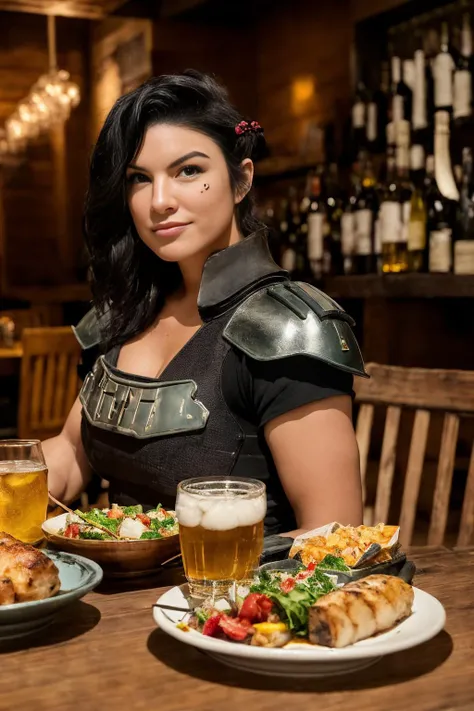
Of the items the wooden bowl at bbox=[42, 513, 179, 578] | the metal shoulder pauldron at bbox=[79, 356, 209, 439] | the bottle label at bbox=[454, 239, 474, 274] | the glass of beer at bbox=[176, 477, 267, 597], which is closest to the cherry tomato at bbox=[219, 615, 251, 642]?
the glass of beer at bbox=[176, 477, 267, 597]

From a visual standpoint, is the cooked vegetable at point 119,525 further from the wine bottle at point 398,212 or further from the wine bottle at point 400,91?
the wine bottle at point 400,91

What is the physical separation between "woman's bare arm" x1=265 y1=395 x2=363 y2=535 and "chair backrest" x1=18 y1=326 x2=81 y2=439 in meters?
2.60

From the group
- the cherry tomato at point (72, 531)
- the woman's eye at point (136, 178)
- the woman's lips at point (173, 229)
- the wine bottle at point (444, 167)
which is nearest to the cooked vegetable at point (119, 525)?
the cherry tomato at point (72, 531)

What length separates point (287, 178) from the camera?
15.6 feet

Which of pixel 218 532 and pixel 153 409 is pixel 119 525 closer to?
pixel 218 532

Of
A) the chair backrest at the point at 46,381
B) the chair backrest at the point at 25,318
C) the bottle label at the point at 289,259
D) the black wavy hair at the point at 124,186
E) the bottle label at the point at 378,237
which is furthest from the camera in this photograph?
the chair backrest at the point at 25,318

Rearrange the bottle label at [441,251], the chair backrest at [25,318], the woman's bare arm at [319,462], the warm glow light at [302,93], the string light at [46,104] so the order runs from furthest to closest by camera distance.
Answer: the string light at [46,104], the chair backrest at [25,318], the warm glow light at [302,93], the bottle label at [441,251], the woman's bare arm at [319,462]

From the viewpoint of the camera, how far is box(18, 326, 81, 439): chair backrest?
13.2ft

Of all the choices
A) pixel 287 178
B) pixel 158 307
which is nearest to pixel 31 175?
pixel 287 178

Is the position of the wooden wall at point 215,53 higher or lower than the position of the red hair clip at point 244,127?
higher

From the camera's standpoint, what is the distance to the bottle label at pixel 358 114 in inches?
153

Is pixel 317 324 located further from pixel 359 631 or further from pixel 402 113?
pixel 402 113

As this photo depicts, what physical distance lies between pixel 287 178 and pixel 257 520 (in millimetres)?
3870

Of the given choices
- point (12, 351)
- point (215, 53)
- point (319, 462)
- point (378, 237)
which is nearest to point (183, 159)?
point (319, 462)
